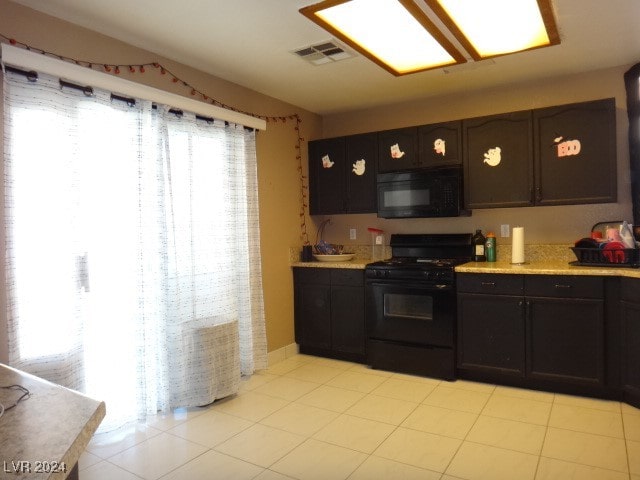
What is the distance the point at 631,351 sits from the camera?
287cm

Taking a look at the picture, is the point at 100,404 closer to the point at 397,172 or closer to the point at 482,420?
the point at 482,420

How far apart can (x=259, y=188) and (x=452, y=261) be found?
5.89ft

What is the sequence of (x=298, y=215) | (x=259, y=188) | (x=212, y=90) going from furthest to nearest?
(x=298, y=215)
(x=259, y=188)
(x=212, y=90)

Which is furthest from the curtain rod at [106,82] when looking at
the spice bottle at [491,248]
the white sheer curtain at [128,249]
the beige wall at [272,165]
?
the spice bottle at [491,248]

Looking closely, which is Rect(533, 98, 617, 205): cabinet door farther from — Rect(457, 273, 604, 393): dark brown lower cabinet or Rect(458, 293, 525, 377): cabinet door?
Rect(458, 293, 525, 377): cabinet door

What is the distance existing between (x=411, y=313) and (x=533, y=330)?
36.0 inches

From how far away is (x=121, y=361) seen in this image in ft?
9.02

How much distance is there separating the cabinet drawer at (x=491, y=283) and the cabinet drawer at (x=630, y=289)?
606 mm

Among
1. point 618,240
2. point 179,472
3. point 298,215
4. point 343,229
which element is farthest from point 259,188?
point 618,240

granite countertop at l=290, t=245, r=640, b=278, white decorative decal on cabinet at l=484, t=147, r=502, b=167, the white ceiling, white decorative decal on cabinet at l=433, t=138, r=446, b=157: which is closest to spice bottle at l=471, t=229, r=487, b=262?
granite countertop at l=290, t=245, r=640, b=278

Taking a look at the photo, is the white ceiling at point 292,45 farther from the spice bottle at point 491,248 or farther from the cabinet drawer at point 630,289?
the cabinet drawer at point 630,289

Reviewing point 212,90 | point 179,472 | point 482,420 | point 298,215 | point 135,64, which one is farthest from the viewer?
point 298,215

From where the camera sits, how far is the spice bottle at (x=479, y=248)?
3793 millimetres

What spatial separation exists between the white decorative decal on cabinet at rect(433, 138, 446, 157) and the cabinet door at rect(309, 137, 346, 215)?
0.91 meters
